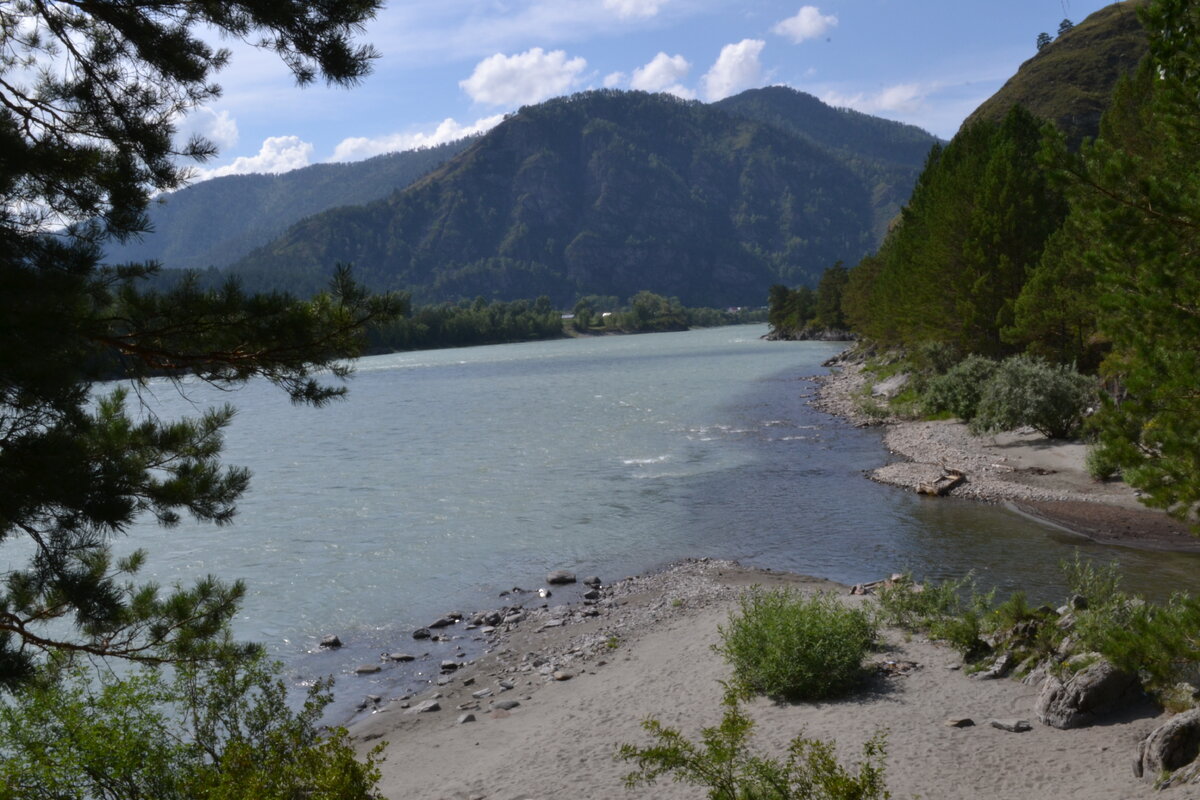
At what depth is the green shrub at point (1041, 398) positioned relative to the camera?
1239 inches

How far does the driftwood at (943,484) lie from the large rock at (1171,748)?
18747mm

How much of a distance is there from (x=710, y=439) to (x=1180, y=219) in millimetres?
32217

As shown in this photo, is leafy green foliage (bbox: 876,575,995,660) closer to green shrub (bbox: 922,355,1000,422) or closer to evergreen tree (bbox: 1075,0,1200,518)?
evergreen tree (bbox: 1075,0,1200,518)

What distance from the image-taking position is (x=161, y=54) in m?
7.13

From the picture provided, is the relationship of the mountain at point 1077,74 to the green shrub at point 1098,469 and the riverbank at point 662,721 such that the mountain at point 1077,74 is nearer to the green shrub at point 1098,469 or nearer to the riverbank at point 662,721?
the green shrub at point 1098,469

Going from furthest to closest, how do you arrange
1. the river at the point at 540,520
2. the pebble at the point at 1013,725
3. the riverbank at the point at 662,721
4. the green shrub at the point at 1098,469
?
1. the green shrub at the point at 1098,469
2. the river at the point at 540,520
3. the pebble at the point at 1013,725
4. the riverbank at the point at 662,721

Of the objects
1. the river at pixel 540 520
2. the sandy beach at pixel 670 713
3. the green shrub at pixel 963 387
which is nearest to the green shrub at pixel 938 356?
the green shrub at pixel 963 387

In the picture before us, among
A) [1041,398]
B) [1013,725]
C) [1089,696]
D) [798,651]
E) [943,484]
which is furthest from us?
[1041,398]

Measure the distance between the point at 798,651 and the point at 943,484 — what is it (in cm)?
1666

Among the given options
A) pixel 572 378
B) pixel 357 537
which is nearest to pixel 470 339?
pixel 572 378

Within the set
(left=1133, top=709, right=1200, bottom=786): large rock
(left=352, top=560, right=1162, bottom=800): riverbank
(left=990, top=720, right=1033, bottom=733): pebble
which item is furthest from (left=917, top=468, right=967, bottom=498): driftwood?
(left=1133, top=709, right=1200, bottom=786): large rock

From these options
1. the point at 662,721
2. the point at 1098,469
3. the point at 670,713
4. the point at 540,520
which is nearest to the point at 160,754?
the point at 662,721

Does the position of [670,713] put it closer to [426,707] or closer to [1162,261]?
[426,707]

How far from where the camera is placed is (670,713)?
1235 centimetres
